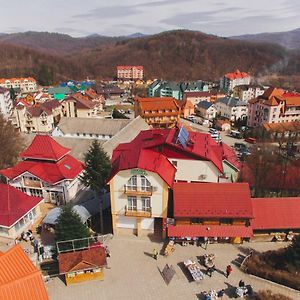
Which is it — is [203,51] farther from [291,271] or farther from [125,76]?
[291,271]

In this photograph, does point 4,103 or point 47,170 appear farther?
point 4,103

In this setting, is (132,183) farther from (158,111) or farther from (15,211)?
(158,111)

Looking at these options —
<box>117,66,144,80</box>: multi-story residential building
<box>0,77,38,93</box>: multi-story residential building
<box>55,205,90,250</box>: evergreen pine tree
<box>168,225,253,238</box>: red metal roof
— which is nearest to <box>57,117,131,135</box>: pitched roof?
<box>168,225,253,238</box>: red metal roof

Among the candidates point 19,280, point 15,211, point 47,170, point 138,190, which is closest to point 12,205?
point 15,211

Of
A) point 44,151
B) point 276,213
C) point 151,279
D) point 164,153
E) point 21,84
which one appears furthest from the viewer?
point 21,84

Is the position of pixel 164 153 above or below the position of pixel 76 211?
above

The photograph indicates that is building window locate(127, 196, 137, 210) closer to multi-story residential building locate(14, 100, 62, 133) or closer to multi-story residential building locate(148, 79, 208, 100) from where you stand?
multi-story residential building locate(14, 100, 62, 133)

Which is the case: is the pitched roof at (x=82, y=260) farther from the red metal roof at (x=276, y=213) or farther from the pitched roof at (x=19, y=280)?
the red metal roof at (x=276, y=213)

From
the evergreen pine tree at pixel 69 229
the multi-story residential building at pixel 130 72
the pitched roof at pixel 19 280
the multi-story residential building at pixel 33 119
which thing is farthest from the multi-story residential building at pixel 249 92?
the pitched roof at pixel 19 280
